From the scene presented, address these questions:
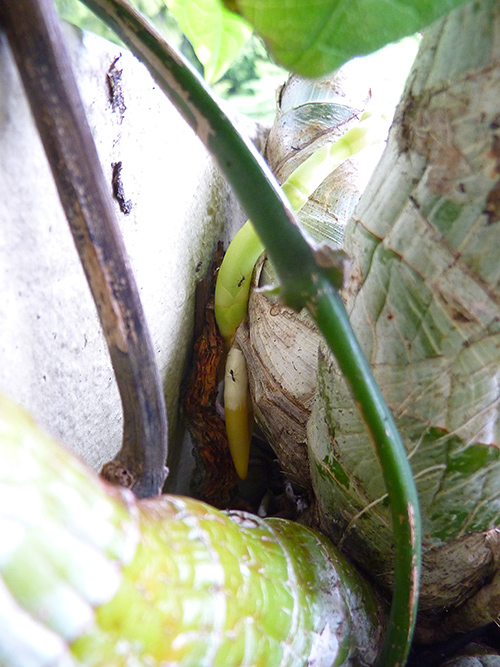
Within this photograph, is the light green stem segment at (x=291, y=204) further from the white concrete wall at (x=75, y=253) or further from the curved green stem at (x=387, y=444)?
the curved green stem at (x=387, y=444)

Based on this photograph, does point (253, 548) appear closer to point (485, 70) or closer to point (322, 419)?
point (322, 419)

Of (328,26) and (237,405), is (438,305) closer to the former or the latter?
(328,26)

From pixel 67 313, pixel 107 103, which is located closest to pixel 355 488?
pixel 67 313

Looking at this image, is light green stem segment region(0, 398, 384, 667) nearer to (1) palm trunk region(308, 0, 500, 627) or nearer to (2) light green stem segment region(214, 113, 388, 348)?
(1) palm trunk region(308, 0, 500, 627)

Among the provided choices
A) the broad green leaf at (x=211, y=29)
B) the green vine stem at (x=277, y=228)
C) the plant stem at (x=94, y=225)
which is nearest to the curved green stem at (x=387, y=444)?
the green vine stem at (x=277, y=228)

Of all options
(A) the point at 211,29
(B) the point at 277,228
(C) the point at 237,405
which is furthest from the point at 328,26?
(C) the point at 237,405

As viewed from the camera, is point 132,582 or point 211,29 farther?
point 211,29
